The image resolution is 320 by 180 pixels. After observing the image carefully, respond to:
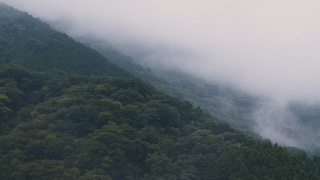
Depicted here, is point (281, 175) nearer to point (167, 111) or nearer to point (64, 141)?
point (167, 111)

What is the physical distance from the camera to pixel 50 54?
2147 inches

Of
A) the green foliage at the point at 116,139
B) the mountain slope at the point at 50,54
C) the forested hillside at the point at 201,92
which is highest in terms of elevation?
the forested hillside at the point at 201,92

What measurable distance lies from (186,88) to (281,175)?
275 ft

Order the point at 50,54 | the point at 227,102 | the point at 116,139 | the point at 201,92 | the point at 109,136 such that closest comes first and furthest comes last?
the point at 109,136 → the point at 116,139 → the point at 50,54 → the point at 201,92 → the point at 227,102

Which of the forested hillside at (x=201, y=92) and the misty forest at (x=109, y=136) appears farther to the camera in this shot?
the forested hillside at (x=201, y=92)

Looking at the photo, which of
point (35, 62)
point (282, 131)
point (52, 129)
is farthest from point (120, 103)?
point (282, 131)

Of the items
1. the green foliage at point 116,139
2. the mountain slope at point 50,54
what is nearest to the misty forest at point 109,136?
the green foliage at point 116,139

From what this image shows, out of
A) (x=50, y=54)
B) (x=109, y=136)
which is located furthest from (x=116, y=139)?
(x=50, y=54)

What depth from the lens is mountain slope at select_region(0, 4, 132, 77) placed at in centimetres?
5269

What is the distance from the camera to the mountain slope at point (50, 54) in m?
52.7

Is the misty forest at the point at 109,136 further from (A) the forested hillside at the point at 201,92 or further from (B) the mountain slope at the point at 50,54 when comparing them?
(A) the forested hillside at the point at 201,92

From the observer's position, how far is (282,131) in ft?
303

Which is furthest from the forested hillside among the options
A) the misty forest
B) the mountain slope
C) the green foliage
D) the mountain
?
the green foliage

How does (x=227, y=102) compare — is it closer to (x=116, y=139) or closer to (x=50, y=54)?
(x=50, y=54)
